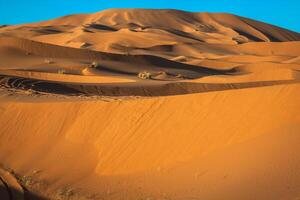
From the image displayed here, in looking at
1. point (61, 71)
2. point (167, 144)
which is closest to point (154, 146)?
point (167, 144)

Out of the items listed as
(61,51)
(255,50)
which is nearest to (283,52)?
(255,50)

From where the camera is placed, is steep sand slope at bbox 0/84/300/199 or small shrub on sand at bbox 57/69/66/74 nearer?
steep sand slope at bbox 0/84/300/199

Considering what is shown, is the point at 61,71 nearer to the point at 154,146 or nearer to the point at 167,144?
the point at 154,146

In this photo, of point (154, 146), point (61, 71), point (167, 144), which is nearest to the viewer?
point (167, 144)

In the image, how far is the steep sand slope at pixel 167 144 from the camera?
6.89 meters

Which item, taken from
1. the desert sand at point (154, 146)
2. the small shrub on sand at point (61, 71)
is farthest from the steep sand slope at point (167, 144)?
the small shrub on sand at point (61, 71)

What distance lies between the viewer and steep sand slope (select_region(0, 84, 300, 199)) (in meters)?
6.89

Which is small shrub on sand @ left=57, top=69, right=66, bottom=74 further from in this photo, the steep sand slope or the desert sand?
the steep sand slope

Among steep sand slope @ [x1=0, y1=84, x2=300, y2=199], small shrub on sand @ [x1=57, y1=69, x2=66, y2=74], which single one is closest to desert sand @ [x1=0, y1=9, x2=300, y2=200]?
steep sand slope @ [x1=0, y1=84, x2=300, y2=199]

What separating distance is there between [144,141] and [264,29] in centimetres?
7008

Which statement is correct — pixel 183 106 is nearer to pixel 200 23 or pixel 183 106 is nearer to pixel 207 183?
pixel 207 183

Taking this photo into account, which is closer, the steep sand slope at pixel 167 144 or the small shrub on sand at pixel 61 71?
the steep sand slope at pixel 167 144

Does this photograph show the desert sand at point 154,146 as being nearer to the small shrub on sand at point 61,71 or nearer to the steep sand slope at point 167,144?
the steep sand slope at point 167,144

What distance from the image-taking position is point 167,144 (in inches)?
345
